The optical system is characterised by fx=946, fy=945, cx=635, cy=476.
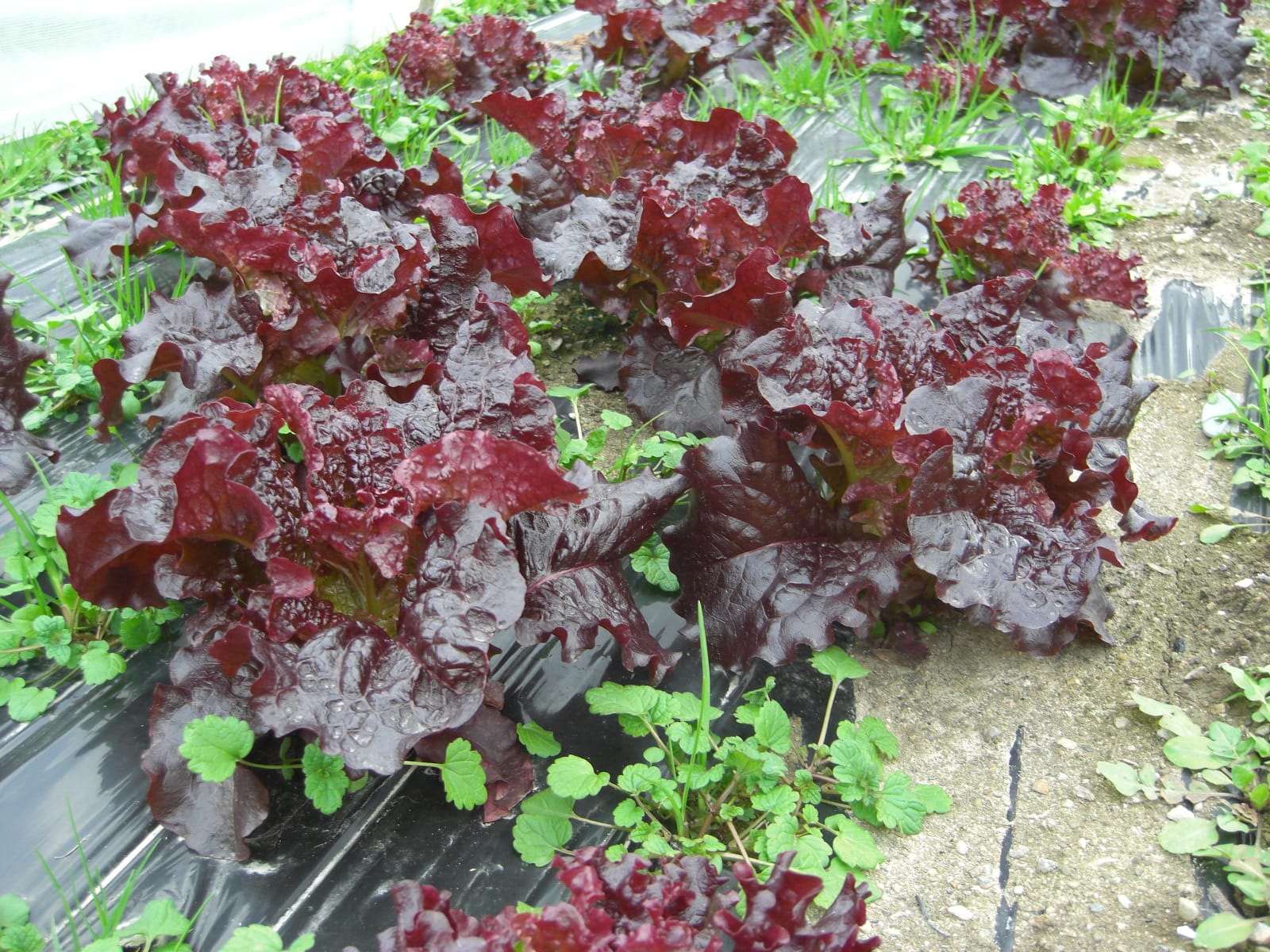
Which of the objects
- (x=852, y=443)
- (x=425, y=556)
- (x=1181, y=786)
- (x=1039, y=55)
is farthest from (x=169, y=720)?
(x=1039, y=55)

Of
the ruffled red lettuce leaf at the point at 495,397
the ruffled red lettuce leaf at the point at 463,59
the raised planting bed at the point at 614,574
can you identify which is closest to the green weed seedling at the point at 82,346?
the raised planting bed at the point at 614,574

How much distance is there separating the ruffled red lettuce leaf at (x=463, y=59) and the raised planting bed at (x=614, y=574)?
5.10 ft

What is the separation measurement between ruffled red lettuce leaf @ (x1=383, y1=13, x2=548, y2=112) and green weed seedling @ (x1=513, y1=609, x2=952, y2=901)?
11.1 feet

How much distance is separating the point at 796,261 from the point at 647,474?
101cm

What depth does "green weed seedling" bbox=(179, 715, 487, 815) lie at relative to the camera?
5.16 feet

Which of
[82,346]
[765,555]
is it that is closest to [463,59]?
[82,346]

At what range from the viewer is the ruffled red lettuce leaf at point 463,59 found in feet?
14.3

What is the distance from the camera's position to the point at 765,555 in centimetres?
204

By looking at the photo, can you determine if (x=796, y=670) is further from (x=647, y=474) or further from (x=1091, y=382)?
(x=1091, y=382)

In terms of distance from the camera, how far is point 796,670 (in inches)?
82.4

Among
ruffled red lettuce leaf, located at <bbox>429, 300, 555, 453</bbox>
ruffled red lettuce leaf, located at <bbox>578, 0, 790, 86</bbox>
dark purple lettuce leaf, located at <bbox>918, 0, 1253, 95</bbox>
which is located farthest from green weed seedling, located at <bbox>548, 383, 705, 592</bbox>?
dark purple lettuce leaf, located at <bbox>918, 0, 1253, 95</bbox>

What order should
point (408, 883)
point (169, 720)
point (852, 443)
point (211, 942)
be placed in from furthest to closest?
point (852, 443), point (169, 720), point (211, 942), point (408, 883)

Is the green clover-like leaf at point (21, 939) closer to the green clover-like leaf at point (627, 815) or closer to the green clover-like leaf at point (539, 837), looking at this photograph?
the green clover-like leaf at point (539, 837)

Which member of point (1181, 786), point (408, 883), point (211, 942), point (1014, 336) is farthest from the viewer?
point (1014, 336)
